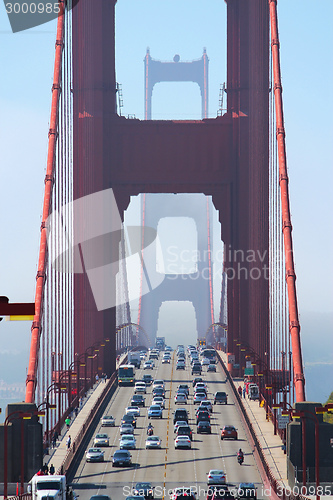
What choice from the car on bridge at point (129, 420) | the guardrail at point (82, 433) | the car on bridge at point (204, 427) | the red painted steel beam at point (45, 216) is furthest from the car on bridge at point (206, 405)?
the red painted steel beam at point (45, 216)

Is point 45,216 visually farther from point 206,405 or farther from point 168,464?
point 168,464

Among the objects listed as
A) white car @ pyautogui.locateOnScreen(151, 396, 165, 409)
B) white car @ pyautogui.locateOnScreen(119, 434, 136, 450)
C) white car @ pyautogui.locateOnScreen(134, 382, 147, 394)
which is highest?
white car @ pyautogui.locateOnScreen(134, 382, 147, 394)

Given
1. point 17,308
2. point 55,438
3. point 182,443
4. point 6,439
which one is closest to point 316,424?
point 6,439

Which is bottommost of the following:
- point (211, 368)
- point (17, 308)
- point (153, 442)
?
point (153, 442)

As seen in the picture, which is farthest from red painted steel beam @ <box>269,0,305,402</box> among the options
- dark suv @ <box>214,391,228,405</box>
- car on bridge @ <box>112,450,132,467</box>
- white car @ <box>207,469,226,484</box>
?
dark suv @ <box>214,391,228,405</box>

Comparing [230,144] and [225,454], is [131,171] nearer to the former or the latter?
[230,144]

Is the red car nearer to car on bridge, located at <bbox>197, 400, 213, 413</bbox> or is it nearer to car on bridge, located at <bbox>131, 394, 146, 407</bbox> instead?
car on bridge, located at <bbox>197, 400, 213, 413</bbox>

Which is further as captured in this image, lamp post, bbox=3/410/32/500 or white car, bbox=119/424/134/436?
white car, bbox=119/424/134/436
